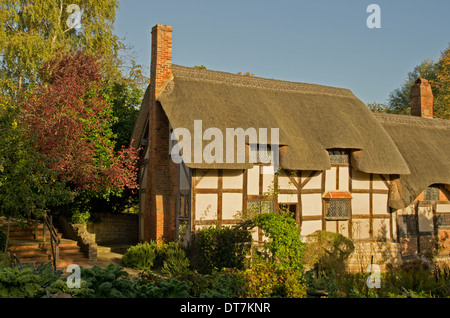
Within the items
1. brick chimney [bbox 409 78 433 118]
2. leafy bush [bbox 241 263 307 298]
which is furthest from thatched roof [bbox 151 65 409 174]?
leafy bush [bbox 241 263 307 298]

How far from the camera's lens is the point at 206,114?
14508mm

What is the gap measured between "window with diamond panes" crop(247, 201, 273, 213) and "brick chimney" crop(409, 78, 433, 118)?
1127cm

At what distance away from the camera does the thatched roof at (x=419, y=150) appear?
17.0 meters

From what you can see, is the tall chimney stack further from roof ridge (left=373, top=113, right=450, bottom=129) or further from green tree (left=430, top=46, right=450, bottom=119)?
green tree (left=430, top=46, right=450, bottom=119)

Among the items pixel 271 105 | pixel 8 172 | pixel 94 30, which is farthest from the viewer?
pixel 94 30

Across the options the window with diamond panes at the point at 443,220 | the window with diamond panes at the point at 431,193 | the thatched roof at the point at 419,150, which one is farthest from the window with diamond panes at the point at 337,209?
the window with diamond panes at the point at 443,220

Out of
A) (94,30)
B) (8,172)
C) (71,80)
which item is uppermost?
(94,30)

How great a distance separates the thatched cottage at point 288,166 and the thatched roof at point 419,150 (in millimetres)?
50

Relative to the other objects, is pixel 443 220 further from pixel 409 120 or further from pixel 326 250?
pixel 326 250

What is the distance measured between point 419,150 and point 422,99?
473cm

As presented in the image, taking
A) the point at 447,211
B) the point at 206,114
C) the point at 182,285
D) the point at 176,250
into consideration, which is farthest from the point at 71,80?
the point at 447,211

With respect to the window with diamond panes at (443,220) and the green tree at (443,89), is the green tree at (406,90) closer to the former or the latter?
the green tree at (443,89)

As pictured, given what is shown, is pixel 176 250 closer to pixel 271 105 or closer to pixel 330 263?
pixel 330 263

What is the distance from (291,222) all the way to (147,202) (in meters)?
6.20
